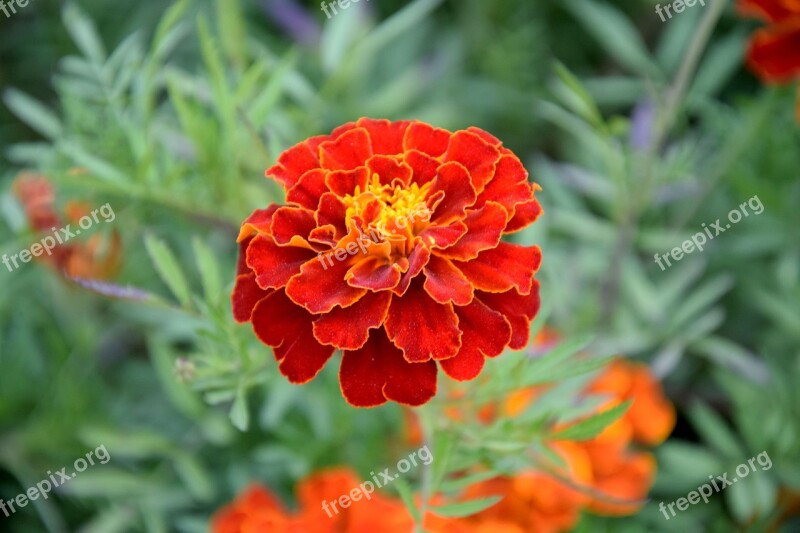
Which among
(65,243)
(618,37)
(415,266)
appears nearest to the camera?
(415,266)

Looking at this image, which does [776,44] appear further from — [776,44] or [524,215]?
[524,215]

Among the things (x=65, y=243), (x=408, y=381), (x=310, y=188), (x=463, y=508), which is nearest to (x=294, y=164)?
(x=310, y=188)

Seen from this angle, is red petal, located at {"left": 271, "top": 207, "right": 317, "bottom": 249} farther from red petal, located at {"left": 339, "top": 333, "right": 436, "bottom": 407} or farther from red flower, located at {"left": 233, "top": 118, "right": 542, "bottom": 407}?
red petal, located at {"left": 339, "top": 333, "right": 436, "bottom": 407}

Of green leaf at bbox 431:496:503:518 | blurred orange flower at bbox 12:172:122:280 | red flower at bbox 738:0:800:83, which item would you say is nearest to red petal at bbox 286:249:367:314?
green leaf at bbox 431:496:503:518

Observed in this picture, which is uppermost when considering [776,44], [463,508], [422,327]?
[422,327]

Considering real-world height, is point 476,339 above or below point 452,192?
below

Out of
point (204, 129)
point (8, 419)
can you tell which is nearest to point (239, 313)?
point (204, 129)

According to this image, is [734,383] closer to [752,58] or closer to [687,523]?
[687,523]
